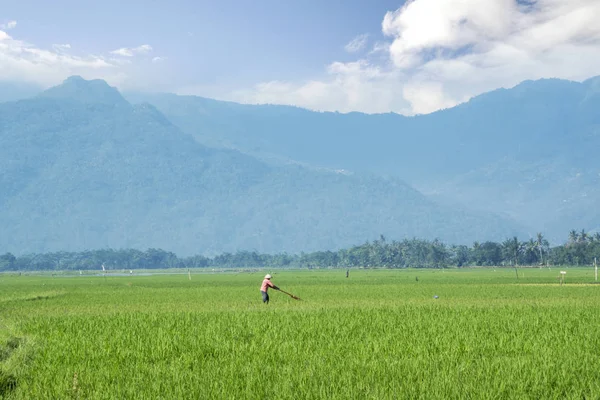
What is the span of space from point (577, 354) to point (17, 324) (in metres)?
17.6

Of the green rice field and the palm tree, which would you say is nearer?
the green rice field

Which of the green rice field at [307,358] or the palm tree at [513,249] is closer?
the green rice field at [307,358]

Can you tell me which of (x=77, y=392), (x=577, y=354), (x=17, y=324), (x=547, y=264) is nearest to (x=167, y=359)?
(x=77, y=392)

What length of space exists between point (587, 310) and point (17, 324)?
21.1 meters

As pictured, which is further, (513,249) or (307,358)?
(513,249)

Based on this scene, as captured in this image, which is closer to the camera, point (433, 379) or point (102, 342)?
point (433, 379)

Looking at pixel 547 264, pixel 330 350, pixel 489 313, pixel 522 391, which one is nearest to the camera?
pixel 522 391

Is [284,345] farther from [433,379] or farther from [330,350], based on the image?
[433,379]

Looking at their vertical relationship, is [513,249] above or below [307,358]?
above

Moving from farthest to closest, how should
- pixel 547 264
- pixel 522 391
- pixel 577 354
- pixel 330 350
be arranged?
1. pixel 547 264
2. pixel 330 350
3. pixel 577 354
4. pixel 522 391

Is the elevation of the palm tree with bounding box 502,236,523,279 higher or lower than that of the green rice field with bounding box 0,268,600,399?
higher

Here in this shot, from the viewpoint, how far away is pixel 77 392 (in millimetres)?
11484

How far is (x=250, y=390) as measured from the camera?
11281 mm

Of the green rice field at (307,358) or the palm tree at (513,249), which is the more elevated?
the palm tree at (513,249)
